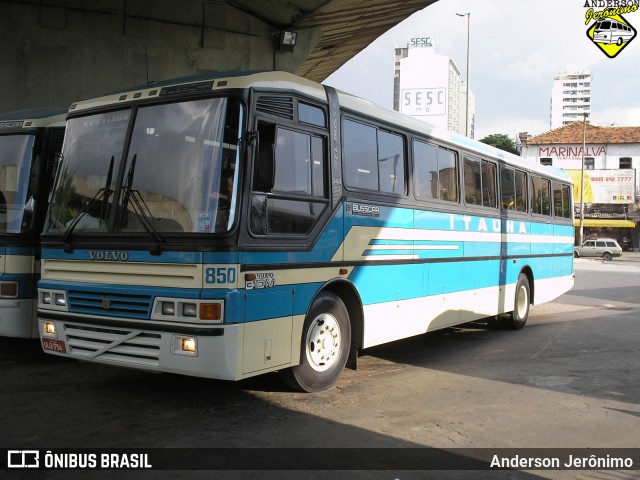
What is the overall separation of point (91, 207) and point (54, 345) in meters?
1.42

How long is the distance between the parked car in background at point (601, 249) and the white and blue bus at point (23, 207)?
158 feet

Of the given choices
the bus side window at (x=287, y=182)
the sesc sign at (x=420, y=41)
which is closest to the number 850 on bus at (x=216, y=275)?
the bus side window at (x=287, y=182)

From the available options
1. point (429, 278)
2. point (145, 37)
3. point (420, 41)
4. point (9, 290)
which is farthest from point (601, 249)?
point (420, 41)

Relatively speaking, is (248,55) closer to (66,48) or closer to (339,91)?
(66,48)

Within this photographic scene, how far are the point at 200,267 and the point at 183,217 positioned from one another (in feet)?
1.60

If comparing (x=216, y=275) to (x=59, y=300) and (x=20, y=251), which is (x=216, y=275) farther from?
(x=20, y=251)

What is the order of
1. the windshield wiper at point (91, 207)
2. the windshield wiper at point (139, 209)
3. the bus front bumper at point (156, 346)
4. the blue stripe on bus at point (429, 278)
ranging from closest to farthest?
the bus front bumper at point (156, 346)
the windshield wiper at point (139, 209)
the windshield wiper at point (91, 207)
the blue stripe on bus at point (429, 278)

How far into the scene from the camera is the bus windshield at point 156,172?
5.27 meters

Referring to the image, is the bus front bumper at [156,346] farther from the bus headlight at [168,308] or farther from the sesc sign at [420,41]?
the sesc sign at [420,41]

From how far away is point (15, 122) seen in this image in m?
7.95

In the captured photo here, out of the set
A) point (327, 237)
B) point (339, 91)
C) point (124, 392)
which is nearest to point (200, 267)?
point (327, 237)

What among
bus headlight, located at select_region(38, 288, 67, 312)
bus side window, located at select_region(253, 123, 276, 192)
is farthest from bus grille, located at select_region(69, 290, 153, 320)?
bus side window, located at select_region(253, 123, 276, 192)

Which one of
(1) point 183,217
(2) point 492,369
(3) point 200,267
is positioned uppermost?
(1) point 183,217

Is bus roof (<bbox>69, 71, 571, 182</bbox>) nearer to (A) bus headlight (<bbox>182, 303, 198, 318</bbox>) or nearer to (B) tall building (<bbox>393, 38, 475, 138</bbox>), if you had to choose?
(A) bus headlight (<bbox>182, 303, 198, 318</bbox>)
